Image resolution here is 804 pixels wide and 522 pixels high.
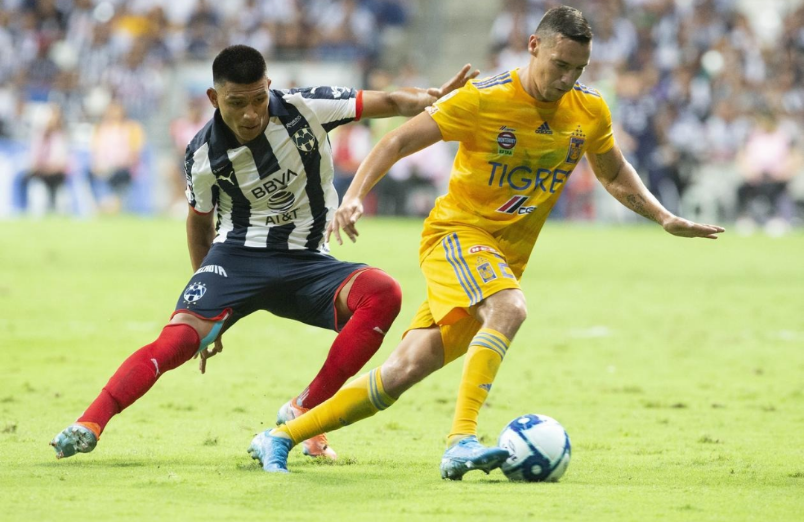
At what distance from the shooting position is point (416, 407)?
8086 mm

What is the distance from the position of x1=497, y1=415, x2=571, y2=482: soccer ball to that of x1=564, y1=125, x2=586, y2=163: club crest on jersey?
4.55ft

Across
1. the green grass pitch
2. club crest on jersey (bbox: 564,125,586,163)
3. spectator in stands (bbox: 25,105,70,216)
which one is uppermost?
club crest on jersey (bbox: 564,125,586,163)

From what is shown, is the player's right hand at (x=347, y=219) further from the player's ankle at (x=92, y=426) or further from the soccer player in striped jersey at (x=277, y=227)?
the player's ankle at (x=92, y=426)

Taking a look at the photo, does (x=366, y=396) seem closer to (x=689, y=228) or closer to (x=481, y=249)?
(x=481, y=249)

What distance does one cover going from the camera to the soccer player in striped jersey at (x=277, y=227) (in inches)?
241

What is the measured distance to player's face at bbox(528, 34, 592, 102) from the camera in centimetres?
562

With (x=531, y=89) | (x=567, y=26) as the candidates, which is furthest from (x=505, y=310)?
(x=567, y=26)

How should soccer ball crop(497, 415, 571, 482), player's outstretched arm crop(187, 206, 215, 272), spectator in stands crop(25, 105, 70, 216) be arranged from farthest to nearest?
spectator in stands crop(25, 105, 70, 216), player's outstretched arm crop(187, 206, 215, 272), soccer ball crop(497, 415, 571, 482)

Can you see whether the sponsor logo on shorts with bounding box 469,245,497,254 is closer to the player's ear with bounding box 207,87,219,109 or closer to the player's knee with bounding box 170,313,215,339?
the player's knee with bounding box 170,313,215,339

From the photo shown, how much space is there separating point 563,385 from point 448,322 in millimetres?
3436

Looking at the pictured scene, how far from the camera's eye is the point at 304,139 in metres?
6.41

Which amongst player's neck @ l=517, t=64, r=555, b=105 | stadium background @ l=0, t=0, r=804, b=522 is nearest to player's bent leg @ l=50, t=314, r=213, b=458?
stadium background @ l=0, t=0, r=804, b=522

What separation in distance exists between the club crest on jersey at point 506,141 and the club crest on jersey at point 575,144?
306 millimetres

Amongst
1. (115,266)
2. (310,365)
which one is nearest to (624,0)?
(115,266)
